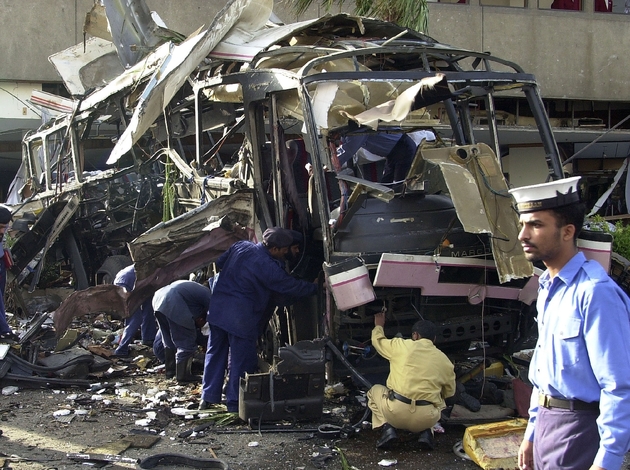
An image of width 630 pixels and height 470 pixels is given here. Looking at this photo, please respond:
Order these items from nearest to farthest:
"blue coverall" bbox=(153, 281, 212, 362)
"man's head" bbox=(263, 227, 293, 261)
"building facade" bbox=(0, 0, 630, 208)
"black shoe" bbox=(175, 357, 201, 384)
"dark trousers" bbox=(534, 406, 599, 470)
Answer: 1. "dark trousers" bbox=(534, 406, 599, 470)
2. "man's head" bbox=(263, 227, 293, 261)
3. "blue coverall" bbox=(153, 281, 212, 362)
4. "black shoe" bbox=(175, 357, 201, 384)
5. "building facade" bbox=(0, 0, 630, 208)

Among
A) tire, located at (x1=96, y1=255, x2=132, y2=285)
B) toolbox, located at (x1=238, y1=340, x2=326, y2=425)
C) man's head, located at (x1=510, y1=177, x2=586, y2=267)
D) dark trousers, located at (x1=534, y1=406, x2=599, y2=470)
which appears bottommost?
toolbox, located at (x1=238, y1=340, x2=326, y2=425)

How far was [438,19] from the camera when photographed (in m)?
15.4

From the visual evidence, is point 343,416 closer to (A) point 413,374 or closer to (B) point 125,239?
(A) point 413,374

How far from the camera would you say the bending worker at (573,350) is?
7.79 ft

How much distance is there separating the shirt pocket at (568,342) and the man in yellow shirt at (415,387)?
2.36 metres

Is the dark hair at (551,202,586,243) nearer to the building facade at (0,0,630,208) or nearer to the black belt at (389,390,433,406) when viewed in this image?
the black belt at (389,390,433,406)

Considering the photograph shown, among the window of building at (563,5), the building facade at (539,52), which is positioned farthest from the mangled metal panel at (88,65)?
the window of building at (563,5)

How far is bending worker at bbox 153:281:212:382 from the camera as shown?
21.9 feet

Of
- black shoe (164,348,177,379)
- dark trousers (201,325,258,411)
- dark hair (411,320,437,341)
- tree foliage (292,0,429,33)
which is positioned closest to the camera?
dark hair (411,320,437,341)

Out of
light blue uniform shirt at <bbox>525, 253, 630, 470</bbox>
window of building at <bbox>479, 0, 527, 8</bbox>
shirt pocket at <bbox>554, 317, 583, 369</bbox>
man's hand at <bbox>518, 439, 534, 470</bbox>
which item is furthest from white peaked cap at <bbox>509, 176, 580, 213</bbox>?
window of building at <bbox>479, 0, 527, 8</bbox>

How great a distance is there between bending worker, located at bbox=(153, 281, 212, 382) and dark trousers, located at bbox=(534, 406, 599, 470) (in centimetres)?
453

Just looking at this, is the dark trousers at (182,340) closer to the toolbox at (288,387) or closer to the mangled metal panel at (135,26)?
the toolbox at (288,387)

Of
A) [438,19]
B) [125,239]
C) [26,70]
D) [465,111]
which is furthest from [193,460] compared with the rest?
[438,19]

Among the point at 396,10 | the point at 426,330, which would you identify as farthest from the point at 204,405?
the point at 396,10
